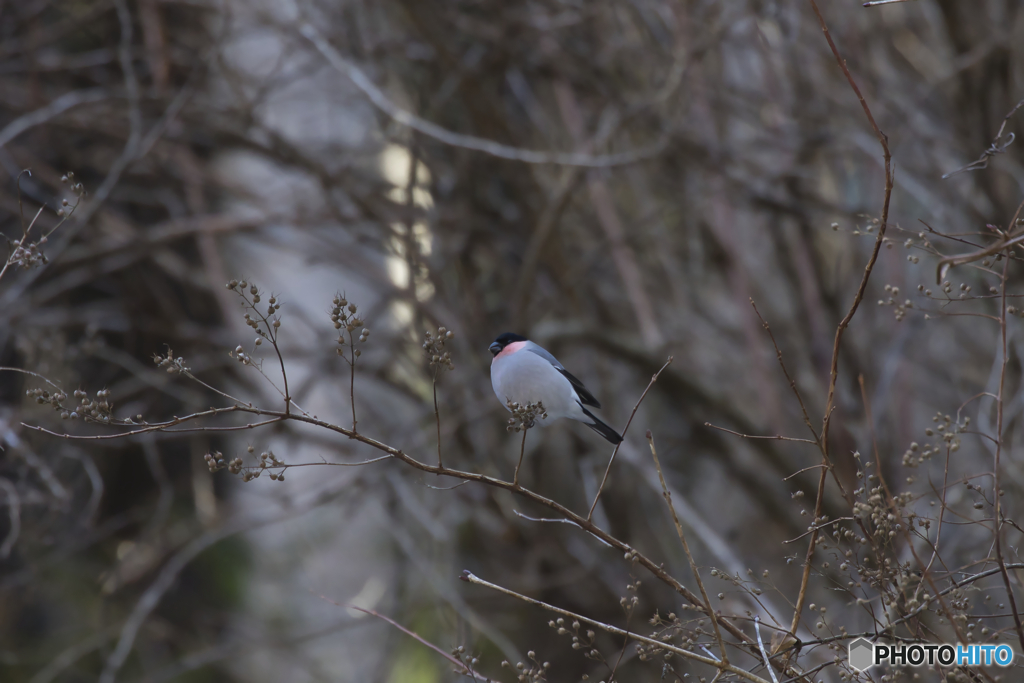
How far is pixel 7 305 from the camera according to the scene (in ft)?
10.2

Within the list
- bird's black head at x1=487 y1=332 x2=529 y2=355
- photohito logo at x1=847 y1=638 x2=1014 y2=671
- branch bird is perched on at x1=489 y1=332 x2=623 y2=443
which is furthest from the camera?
bird's black head at x1=487 y1=332 x2=529 y2=355

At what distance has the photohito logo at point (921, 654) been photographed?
4.36 ft

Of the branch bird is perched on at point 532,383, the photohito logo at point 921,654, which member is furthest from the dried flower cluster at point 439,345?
the photohito logo at point 921,654

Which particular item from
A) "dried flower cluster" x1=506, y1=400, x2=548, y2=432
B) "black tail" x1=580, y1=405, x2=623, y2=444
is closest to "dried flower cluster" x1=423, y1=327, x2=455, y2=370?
"dried flower cluster" x1=506, y1=400, x2=548, y2=432

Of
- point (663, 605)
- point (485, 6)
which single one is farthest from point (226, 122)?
point (663, 605)

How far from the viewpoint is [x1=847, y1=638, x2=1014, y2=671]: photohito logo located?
1328 mm

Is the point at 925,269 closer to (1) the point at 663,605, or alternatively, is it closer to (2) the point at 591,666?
(1) the point at 663,605

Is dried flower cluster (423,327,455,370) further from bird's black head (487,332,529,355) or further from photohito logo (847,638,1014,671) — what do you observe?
photohito logo (847,638,1014,671)

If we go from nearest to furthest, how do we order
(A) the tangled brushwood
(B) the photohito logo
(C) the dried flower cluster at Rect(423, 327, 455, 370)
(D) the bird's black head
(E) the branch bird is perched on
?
(C) the dried flower cluster at Rect(423, 327, 455, 370)
(B) the photohito logo
(E) the branch bird is perched on
(D) the bird's black head
(A) the tangled brushwood

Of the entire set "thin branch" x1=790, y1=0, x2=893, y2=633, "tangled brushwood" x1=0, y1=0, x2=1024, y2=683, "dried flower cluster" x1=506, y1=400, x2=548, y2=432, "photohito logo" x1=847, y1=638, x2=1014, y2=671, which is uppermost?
"tangled brushwood" x1=0, y1=0, x2=1024, y2=683

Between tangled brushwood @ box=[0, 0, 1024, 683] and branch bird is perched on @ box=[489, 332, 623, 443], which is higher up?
tangled brushwood @ box=[0, 0, 1024, 683]

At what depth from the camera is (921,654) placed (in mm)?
1428

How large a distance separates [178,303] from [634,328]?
3282mm

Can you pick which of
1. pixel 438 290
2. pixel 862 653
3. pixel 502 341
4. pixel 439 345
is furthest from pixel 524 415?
pixel 438 290
